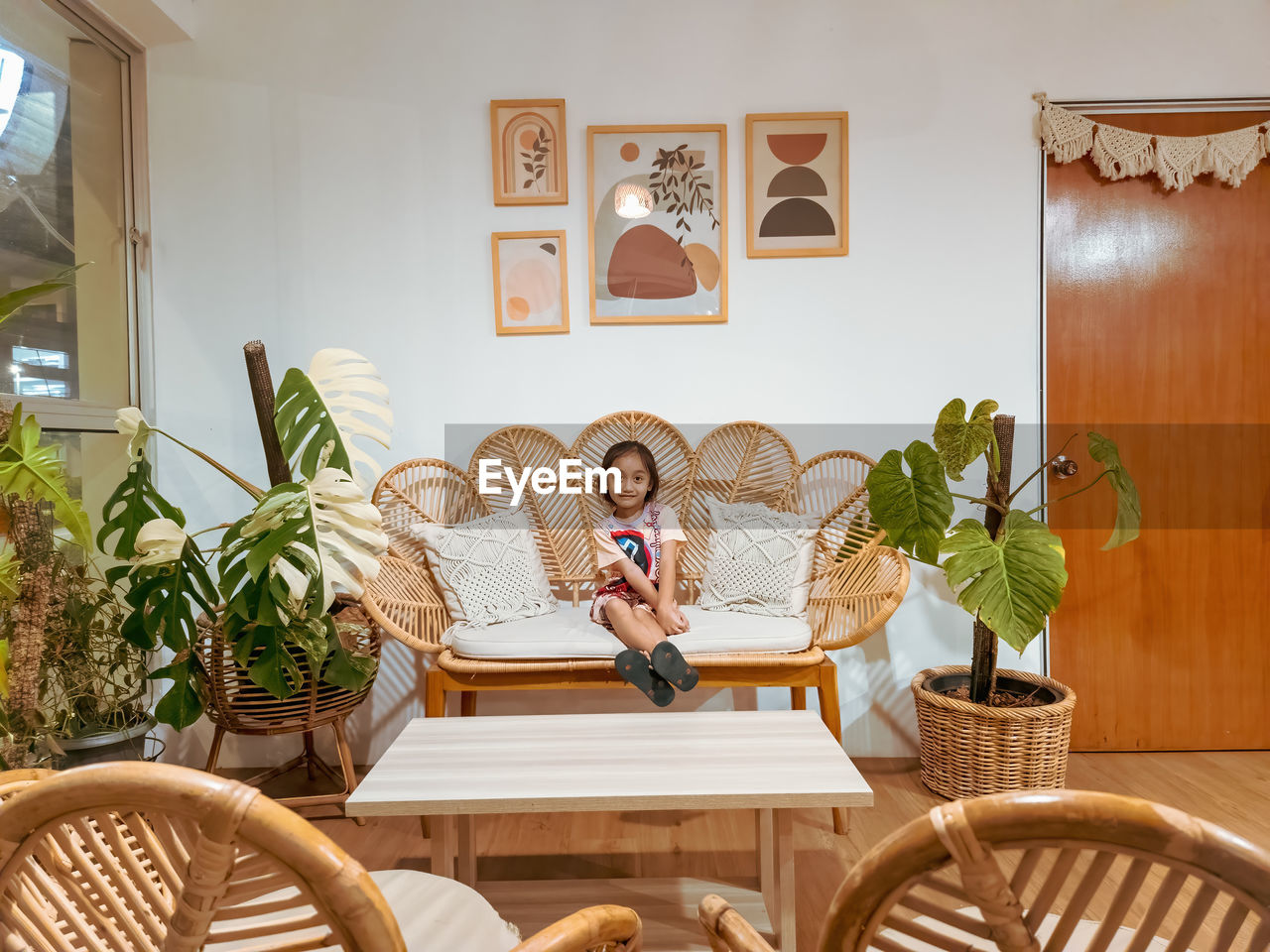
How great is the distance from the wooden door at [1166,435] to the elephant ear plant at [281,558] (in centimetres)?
218

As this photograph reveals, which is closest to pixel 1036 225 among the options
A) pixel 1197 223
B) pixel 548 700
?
pixel 1197 223

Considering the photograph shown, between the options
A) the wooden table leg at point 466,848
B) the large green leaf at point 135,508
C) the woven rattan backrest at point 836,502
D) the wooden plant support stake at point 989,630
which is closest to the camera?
the wooden table leg at point 466,848

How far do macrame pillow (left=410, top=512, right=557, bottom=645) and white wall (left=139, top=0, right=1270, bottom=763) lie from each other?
0.38 m

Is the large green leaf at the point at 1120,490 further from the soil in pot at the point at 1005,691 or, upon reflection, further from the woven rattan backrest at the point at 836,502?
the woven rattan backrest at the point at 836,502

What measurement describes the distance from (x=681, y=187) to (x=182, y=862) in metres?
2.37

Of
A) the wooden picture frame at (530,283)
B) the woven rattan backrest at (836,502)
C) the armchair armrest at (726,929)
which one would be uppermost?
the wooden picture frame at (530,283)

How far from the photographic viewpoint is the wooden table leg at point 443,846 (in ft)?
4.61

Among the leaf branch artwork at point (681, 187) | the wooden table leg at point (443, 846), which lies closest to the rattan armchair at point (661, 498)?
the leaf branch artwork at point (681, 187)

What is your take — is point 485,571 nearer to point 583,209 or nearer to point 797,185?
point 583,209

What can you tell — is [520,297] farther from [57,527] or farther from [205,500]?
[57,527]

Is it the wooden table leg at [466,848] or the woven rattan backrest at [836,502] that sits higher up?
the woven rattan backrest at [836,502]

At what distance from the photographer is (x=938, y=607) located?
2.57 metres

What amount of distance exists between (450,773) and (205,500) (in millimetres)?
1675
